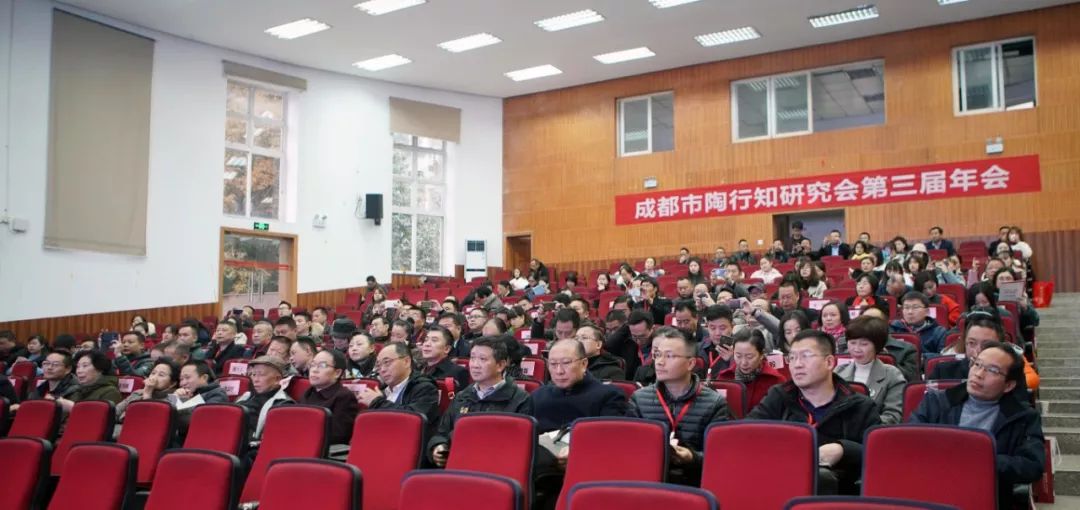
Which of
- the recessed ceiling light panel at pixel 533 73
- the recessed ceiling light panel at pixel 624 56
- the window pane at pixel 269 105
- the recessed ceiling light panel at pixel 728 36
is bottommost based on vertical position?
the window pane at pixel 269 105

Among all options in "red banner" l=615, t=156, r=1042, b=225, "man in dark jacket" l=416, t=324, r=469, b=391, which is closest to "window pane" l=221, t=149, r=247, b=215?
"red banner" l=615, t=156, r=1042, b=225

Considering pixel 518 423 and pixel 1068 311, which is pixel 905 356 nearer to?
pixel 518 423

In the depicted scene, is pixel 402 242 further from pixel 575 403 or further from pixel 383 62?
pixel 575 403

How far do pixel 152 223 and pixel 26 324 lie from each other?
6.64 ft

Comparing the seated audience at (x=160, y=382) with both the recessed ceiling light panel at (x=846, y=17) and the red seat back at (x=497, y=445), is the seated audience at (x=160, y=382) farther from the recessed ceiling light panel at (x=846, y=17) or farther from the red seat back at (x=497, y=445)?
the recessed ceiling light panel at (x=846, y=17)

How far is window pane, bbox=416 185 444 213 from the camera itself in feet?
48.1

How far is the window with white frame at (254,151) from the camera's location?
41.2 feet

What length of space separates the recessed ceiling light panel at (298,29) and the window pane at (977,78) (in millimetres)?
8543

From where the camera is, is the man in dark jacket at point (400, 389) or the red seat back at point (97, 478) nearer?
the red seat back at point (97, 478)

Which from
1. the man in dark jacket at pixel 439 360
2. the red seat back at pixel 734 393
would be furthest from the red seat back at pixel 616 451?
the man in dark jacket at pixel 439 360

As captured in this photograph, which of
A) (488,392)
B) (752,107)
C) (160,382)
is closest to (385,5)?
(752,107)

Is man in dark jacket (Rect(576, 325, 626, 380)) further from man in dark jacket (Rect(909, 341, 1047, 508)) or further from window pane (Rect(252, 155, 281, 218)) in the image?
window pane (Rect(252, 155, 281, 218))

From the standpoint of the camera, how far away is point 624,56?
42.3 feet

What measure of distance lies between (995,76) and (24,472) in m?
11.7
